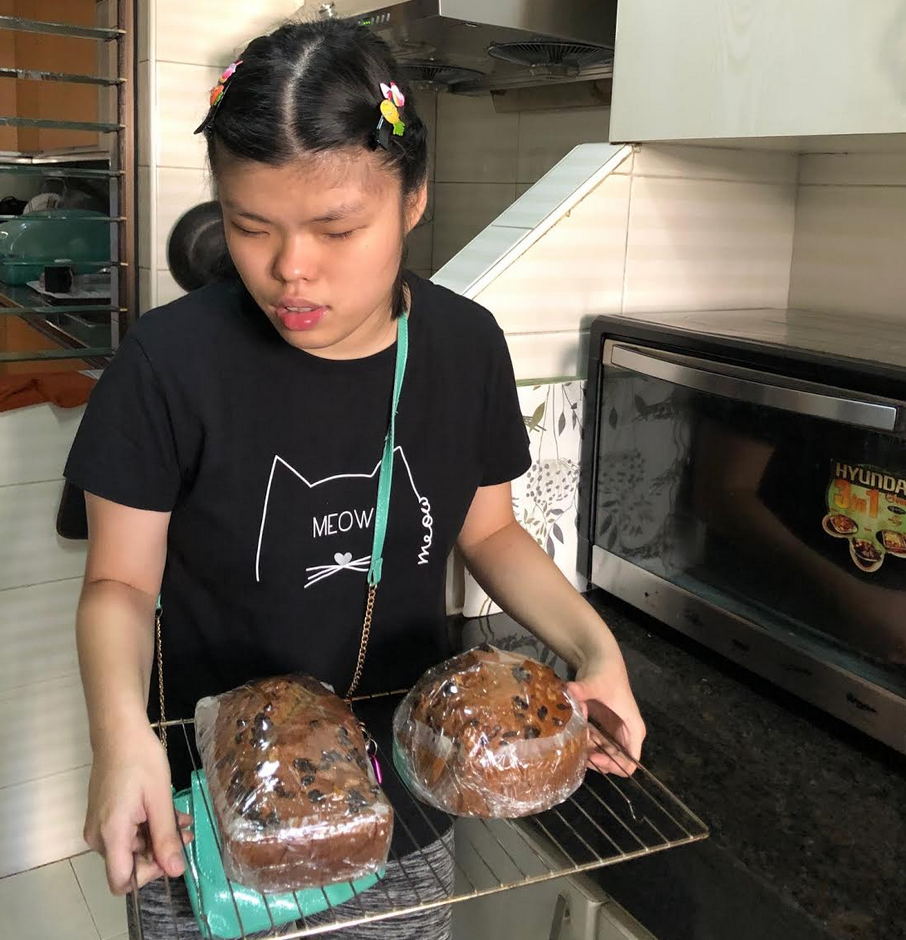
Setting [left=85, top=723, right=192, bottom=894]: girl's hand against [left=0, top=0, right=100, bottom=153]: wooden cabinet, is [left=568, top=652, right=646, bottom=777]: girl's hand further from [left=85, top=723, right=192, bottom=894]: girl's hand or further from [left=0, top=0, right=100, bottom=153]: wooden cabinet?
[left=0, top=0, right=100, bottom=153]: wooden cabinet

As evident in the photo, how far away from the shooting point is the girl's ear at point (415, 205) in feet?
2.48

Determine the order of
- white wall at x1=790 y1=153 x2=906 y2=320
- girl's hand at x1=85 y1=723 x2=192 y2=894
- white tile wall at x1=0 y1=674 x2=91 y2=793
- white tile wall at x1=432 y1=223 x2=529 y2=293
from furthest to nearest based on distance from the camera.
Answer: white tile wall at x1=0 y1=674 x2=91 y2=793
white wall at x1=790 y1=153 x2=906 y2=320
white tile wall at x1=432 y1=223 x2=529 y2=293
girl's hand at x1=85 y1=723 x2=192 y2=894

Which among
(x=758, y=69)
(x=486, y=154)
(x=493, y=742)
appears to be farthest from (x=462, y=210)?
(x=493, y=742)

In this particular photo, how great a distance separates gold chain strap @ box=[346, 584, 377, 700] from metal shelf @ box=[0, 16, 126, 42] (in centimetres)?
114

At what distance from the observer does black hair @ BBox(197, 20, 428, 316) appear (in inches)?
25.7

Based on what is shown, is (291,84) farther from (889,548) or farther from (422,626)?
(889,548)

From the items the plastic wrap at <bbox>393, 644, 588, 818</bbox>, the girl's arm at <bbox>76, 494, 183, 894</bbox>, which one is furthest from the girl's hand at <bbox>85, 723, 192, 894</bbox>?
the plastic wrap at <bbox>393, 644, 588, 818</bbox>

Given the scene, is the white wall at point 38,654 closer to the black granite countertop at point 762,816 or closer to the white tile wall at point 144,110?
the white tile wall at point 144,110

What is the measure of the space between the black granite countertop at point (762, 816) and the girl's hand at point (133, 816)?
0.36 metres

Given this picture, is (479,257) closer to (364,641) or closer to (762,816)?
(364,641)

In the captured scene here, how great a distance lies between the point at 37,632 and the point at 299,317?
4.36 ft

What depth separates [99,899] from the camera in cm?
189

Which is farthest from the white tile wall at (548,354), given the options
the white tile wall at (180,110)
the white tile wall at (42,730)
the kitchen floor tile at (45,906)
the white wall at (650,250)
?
the kitchen floor tile at (45,906)

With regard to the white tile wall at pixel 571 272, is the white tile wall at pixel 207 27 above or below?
above
